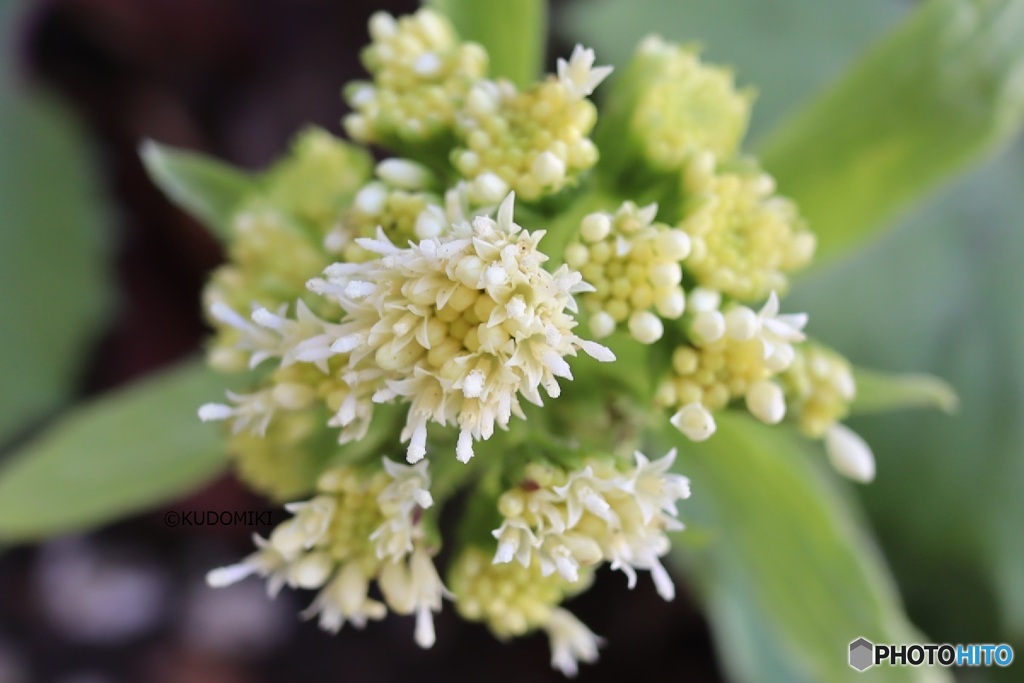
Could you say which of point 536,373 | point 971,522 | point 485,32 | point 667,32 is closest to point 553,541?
point 536,373

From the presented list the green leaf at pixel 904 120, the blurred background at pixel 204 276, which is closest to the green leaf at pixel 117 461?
the blurred background at pixel 204 276

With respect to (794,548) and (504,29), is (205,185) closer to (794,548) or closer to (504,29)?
(504,29)

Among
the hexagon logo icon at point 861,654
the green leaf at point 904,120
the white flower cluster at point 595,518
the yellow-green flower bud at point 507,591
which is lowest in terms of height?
the yellow-green flower bud at point 507,591

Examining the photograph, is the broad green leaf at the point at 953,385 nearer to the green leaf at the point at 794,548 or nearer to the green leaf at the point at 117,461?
the green leaf at the point at 794,548

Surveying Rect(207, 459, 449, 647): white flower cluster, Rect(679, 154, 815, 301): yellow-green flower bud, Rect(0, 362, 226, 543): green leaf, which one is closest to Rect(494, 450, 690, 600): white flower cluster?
Rect(207, 459, 449, 647): white flower cluster

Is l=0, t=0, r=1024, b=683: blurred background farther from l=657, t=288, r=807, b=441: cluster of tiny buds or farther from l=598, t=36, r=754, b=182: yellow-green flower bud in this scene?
l=657, t=288, r=807, b=441: cluster of tiny buds

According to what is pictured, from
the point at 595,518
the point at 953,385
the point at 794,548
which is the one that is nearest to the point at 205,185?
the point at 595,518
